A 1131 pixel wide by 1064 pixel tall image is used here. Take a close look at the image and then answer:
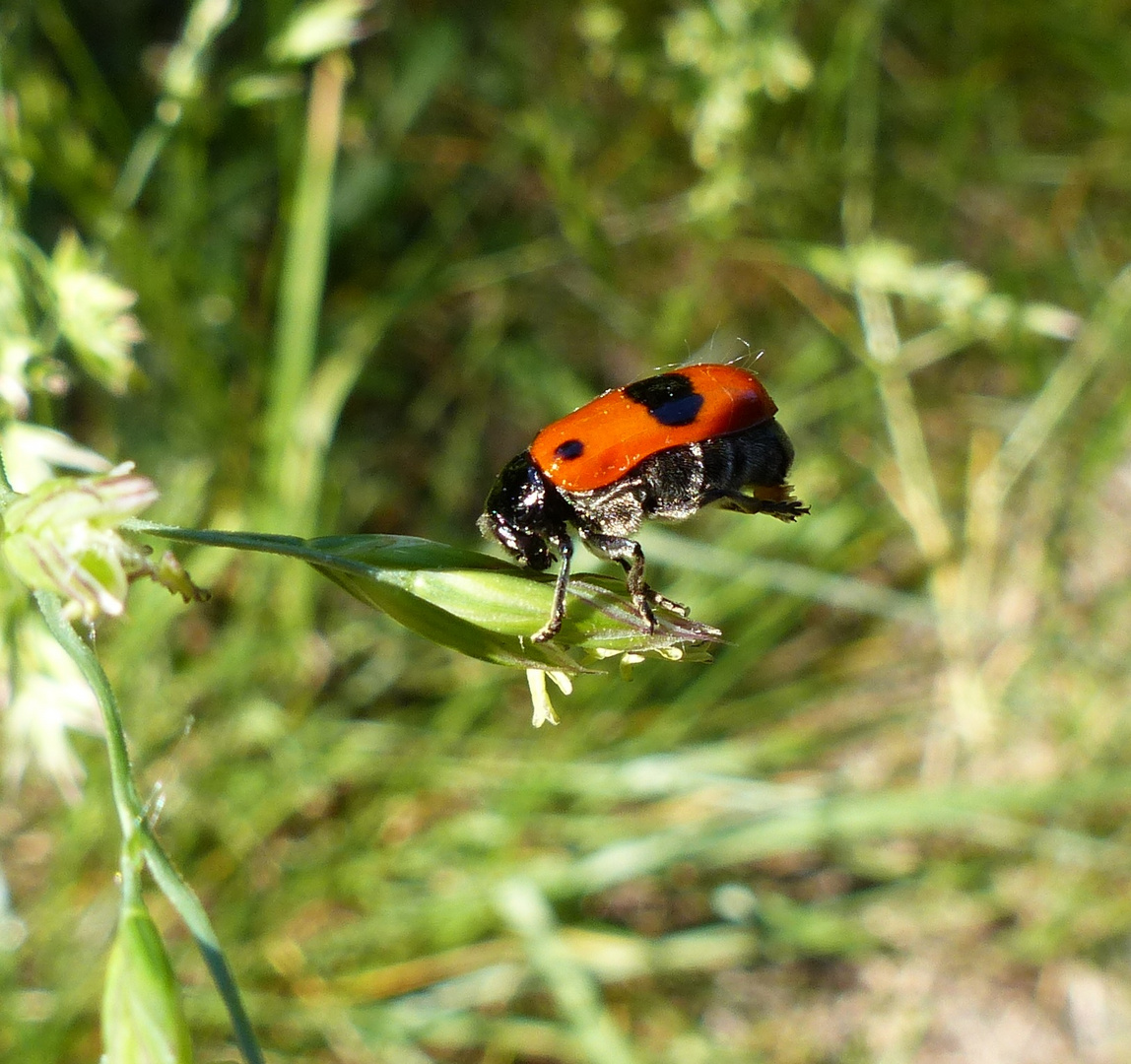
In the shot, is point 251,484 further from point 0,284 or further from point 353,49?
point 353,49

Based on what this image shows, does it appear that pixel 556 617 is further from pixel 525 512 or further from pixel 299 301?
pixel 299 301

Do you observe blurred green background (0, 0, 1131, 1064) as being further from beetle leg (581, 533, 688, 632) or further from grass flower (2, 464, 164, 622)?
grass flower (2, 464, 164, 622)

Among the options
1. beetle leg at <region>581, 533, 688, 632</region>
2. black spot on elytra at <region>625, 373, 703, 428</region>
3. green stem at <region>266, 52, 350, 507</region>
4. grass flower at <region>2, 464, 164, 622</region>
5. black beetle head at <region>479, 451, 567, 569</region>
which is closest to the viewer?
grass flower at <region>2, 464, 164, 622</region>

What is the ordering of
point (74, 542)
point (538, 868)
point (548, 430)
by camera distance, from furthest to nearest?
point (538, 868)
point (548, 430)
point (74, 542)

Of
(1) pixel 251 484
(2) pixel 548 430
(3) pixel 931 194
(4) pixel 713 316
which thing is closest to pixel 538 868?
(1) pixel 251 484

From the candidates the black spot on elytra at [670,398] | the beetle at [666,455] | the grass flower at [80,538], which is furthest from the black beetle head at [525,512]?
the grass flower at [80,538]

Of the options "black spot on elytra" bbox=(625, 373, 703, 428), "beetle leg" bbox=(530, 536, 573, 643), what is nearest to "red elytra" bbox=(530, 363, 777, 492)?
"black spot on elytra" bbox=(625, 373, 703, 428)

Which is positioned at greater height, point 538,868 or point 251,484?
point 251,484
